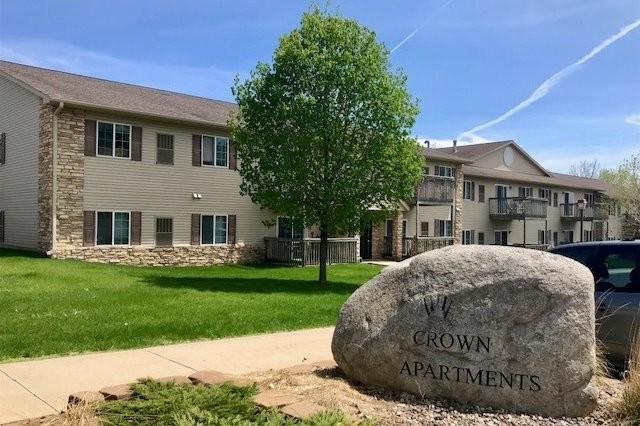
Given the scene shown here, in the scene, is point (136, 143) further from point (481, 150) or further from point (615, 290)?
point (481, 150)

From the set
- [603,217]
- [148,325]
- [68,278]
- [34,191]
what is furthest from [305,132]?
[603,217]

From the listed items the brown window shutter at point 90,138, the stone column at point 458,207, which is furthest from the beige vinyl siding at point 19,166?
the stone column at point 458,207

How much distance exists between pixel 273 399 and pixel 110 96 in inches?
791

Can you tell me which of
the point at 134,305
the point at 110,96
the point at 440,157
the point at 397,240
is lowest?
the point at 134,305

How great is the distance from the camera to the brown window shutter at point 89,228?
20.8 m

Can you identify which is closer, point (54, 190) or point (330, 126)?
point (330, 126)

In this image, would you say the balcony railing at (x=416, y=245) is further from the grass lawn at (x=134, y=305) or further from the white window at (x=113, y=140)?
the white window at (x=113, y=140)

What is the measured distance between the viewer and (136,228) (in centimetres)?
2220

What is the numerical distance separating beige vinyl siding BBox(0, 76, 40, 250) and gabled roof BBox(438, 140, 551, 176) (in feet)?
88.5

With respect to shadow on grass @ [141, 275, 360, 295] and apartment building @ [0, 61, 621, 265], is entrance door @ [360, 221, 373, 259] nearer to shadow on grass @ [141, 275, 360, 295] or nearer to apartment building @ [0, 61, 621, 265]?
apartment building @ [0, 61, 621, 265]

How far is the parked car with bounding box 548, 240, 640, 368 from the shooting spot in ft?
22.6

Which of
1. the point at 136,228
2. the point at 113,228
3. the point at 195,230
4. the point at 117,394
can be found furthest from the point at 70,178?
the point at 117,394

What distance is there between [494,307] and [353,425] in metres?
1.73

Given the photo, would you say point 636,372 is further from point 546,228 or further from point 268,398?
point 546,228
